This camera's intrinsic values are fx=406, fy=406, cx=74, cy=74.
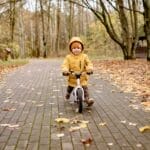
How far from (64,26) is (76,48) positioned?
70562 mm

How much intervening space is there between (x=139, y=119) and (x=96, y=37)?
65.7 m

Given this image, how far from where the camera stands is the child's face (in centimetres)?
945

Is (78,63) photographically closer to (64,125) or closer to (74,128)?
(64,125)

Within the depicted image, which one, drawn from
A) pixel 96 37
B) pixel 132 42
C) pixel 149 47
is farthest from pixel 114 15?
pixel 149 47

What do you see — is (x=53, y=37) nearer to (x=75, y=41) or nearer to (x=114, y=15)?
(x=114, y=15)

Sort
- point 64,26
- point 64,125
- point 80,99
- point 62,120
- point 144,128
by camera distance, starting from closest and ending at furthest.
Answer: point 144,128
point 64,125
point 62,120
point 80,99
point 64,26

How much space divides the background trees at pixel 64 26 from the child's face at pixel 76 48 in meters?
18.6

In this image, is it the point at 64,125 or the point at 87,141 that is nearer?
the point at 87,141

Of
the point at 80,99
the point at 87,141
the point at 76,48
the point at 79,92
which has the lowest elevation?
the point at 87,141

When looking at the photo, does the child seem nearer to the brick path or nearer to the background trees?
the brick path

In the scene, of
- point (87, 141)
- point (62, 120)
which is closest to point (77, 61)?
point (62, 120)

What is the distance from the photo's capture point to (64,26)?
3130 inches

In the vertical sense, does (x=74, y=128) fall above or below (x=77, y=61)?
below

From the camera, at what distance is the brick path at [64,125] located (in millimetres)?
6168
